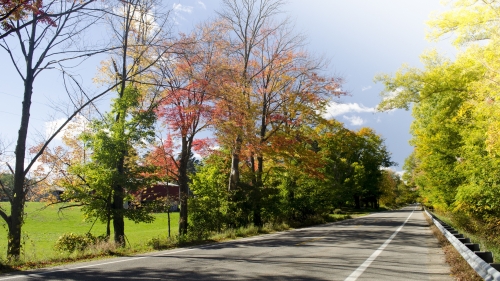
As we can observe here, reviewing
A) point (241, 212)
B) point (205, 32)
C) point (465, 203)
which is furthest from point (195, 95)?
point (465, 203)

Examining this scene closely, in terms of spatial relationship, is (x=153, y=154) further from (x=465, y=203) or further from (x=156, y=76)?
(x=465, y=203)

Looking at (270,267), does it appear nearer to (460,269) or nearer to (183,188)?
(460,269)

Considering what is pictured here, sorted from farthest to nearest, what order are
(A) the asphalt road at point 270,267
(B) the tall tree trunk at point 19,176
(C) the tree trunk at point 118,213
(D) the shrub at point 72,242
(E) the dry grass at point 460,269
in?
(C) the tree trunk at point 118,213, (D) the shrub at point 72,242, (B) the tall tree trunk at point 19,176, (A) the asphalt road at point 270,267, (E) the dry grass at point 460,269

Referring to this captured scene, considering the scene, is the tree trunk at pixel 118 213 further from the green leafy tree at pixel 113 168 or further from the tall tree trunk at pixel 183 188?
the tall tree trunk at pixel 183 188

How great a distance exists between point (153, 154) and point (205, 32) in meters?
6.82

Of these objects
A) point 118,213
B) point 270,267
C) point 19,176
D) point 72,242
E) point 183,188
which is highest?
point 19,176

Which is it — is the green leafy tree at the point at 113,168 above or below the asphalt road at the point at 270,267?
above

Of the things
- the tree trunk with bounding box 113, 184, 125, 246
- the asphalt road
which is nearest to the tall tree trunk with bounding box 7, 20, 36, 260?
the asphalt road

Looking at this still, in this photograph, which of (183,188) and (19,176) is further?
(183,188)

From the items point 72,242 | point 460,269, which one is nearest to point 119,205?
point 72,242

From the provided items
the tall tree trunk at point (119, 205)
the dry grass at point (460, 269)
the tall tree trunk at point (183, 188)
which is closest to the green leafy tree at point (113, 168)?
the tall tree trunk at point (119, 205)

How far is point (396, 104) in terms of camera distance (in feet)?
70.9

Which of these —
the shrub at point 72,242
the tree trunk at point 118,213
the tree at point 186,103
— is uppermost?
the tree at point 186,103

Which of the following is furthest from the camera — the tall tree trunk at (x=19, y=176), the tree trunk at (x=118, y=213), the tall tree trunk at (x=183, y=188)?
the tall tree trunk at (x=183, y=188)
